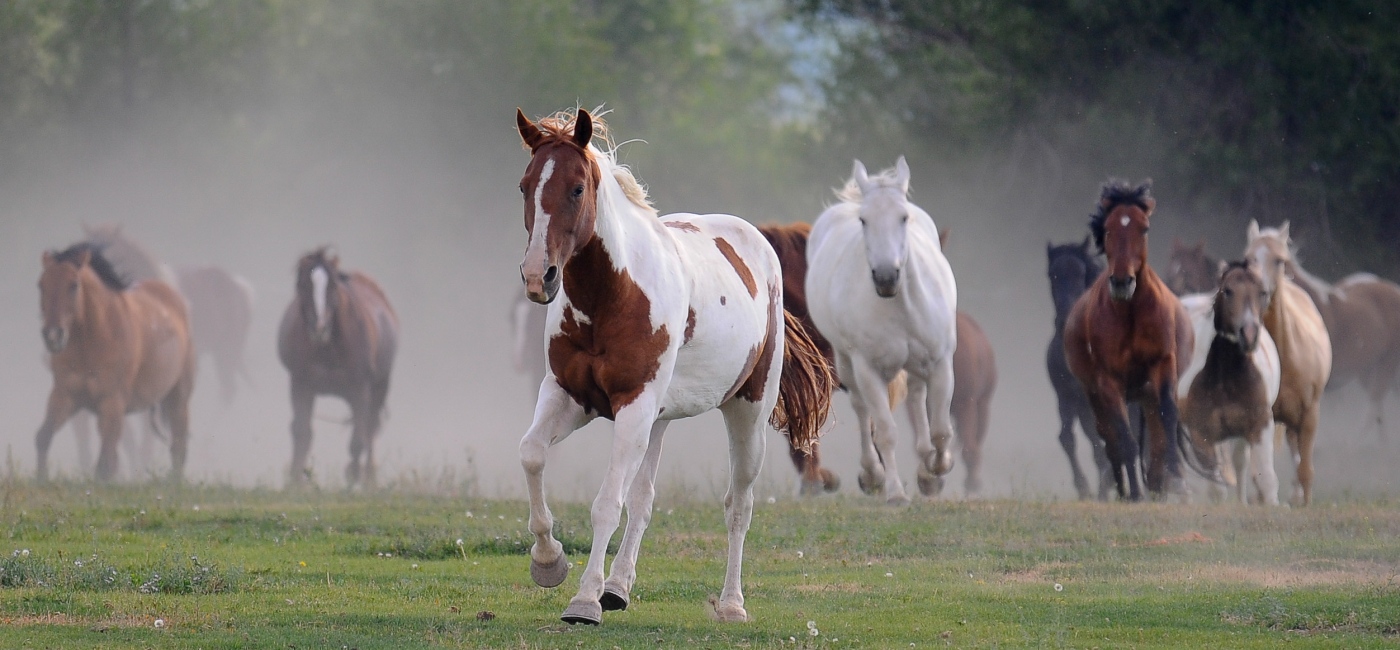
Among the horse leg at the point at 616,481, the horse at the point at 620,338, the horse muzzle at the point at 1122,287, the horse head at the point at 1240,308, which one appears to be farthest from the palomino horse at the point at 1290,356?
the horse leg at the point at 616,481

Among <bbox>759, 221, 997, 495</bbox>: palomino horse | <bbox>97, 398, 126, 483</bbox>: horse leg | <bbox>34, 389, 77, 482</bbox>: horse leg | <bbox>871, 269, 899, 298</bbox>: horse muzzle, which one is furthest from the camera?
<bbox>97, 398, 126, 483</bbox>: horse leg

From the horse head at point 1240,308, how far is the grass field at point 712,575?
151 centimetres

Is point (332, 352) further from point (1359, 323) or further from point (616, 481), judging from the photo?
Result: point (1359, 323)

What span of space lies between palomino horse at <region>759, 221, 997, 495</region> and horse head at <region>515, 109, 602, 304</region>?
6519 mm

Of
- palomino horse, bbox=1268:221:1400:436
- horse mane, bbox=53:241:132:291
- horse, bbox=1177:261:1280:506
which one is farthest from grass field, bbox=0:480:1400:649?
palomino horse, bbox=1268:221:1400:436

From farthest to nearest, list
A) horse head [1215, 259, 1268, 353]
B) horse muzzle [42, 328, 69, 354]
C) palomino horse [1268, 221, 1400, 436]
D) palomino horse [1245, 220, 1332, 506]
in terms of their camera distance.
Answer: palomino horse [1268, 221, 1400, 436]
horse muzzle [42, 328, 69, 354]
palomino horse [1245, 220, 1332, 506]
horse head [1215, 259, 1268, 353]

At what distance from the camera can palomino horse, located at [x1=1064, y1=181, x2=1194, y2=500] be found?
11.9 metres

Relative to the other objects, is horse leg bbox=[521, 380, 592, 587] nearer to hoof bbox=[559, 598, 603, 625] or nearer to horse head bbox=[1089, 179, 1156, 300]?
hoof bbox=[559, 598, 603, 625]

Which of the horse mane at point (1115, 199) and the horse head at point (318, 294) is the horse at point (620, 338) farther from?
the horse head at point (318, 294)

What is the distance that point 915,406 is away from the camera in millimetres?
12234

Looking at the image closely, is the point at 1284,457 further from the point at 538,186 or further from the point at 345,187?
the point at 345,187

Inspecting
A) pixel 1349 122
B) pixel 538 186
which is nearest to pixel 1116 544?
pixel 538 186

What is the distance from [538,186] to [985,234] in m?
22.9

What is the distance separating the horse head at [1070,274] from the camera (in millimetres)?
15195
